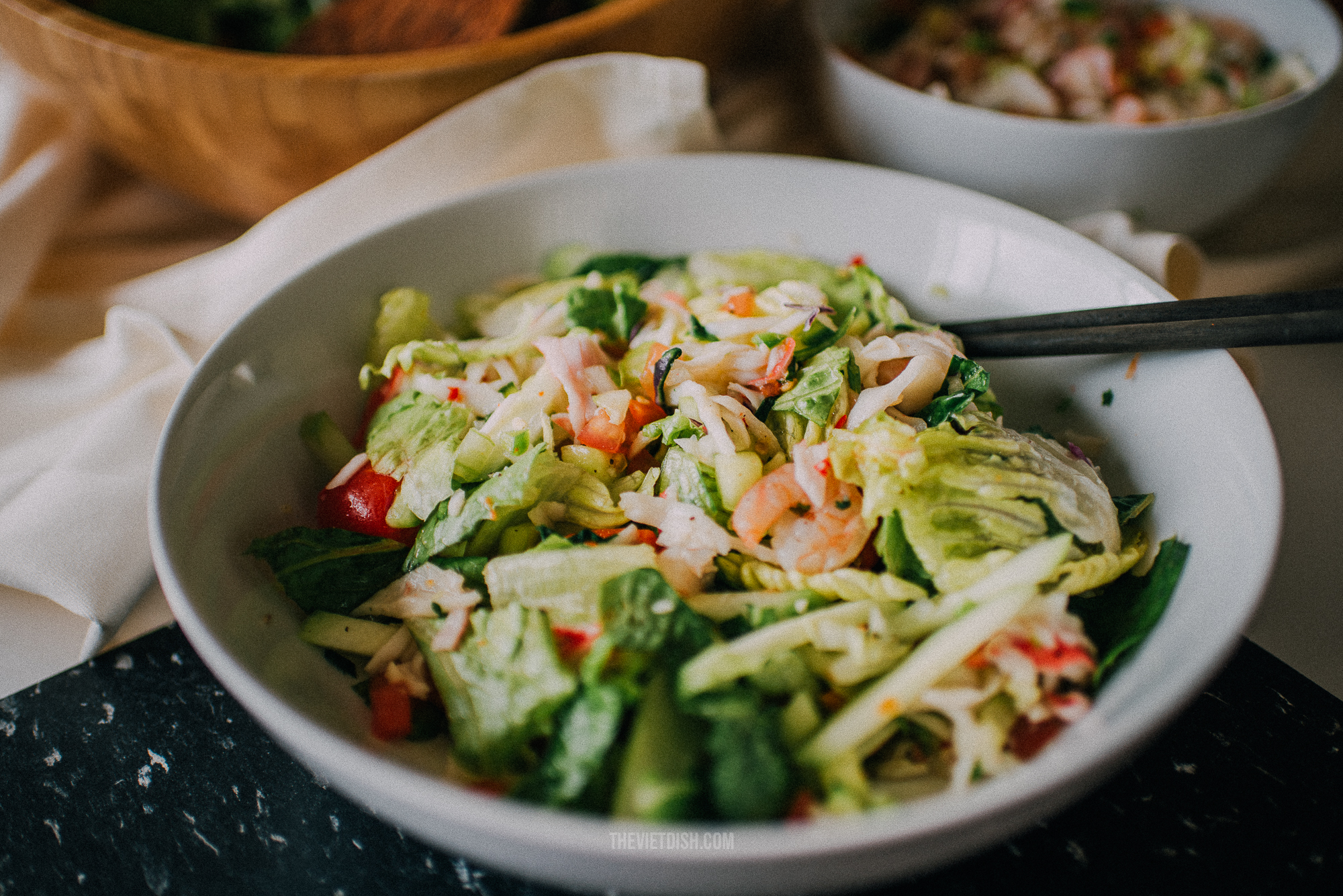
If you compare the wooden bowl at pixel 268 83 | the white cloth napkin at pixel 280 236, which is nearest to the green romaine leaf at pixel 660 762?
the white cloth napkin at pixel 280 236

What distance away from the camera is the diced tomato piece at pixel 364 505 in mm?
1634

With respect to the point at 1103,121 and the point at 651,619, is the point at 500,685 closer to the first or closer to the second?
the point at 651,619

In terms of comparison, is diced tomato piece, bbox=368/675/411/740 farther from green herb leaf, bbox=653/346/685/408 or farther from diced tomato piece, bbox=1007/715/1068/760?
diced tomato piece, bbox=1007/715/1068/760

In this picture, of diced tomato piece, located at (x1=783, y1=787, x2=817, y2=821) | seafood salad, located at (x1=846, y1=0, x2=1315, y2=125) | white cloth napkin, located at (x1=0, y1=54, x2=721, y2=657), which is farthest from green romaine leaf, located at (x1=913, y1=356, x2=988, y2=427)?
seafood salad, located at (x1=846, y1=0, x2=1315, y2=125)

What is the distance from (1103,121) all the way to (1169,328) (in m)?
1.15

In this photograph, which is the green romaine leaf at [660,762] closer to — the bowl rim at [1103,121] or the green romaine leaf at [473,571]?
the green romaine leaf at [473,571]

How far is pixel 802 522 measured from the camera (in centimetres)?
143

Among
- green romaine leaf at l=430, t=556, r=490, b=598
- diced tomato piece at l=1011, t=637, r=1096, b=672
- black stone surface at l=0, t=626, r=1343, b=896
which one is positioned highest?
diced tomato piece at l=1011, t=637, r=1096, b=672

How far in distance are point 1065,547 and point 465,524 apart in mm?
938

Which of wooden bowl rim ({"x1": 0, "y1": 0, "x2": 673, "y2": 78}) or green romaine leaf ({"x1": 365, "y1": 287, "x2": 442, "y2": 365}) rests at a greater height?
wooden bowl rim ({"x1": 0, "y1": 0, "x2": 673, "y2": 78})

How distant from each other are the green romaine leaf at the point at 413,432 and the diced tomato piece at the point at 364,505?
0.08 feet

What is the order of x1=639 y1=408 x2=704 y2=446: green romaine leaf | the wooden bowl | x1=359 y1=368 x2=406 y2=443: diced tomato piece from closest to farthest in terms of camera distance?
x1=639 y1=408 x2=704 y2=446: green romaine leaf, x1=359 y1=368 x2=406 y2=443: diced tomato piece, the wooden bowl

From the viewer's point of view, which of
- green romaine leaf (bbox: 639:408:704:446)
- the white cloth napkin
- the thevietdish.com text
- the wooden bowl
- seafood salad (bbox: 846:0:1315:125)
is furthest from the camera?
seafood salad (bbox: 846:0:1315:125)

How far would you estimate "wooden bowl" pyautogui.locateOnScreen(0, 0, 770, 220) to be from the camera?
2.10 m
